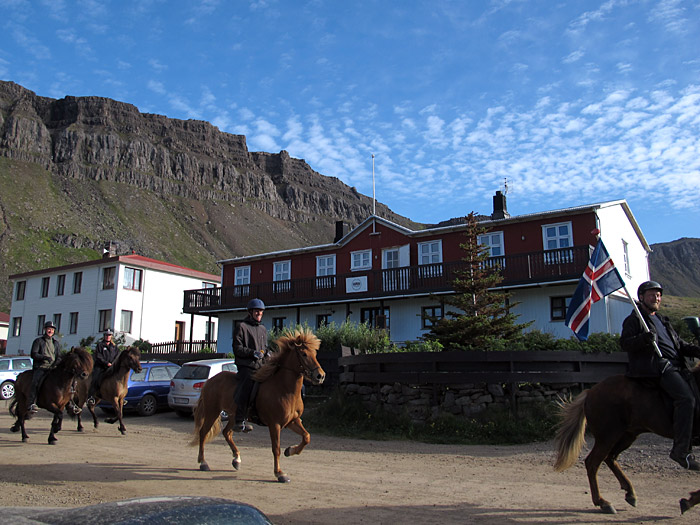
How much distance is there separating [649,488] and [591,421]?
188 cm

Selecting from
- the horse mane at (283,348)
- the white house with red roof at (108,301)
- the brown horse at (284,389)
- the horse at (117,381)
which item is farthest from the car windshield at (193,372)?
the white house with red roof at (108,301)

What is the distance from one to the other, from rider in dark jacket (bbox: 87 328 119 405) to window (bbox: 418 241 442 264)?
748 inches

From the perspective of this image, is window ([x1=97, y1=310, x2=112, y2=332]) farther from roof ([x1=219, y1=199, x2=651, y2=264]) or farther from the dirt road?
the dirt road

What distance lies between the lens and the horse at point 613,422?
6477 mm

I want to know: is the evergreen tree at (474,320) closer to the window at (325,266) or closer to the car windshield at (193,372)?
the car windshield at (193,372)

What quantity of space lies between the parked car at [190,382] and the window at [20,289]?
3904 cm

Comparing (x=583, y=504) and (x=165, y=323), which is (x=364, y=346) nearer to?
(x=583, y=504)

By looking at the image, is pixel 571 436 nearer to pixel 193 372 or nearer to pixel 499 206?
pixel 193 372

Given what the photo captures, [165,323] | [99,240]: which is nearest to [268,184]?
[99,240]

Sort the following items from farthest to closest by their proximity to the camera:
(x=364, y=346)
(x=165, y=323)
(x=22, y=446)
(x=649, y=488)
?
(x=165, y=323), (x=364, y=346), (x=22, y=446), (x=649, y=488)

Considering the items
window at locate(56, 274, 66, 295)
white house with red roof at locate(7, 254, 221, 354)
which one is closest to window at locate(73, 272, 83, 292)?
white house with red roof at locate(7, 254, 221, 354)

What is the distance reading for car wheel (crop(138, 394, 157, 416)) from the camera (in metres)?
18.7

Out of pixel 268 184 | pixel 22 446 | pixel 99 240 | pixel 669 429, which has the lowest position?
pixel 22 446

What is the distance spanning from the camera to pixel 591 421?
6918mm
